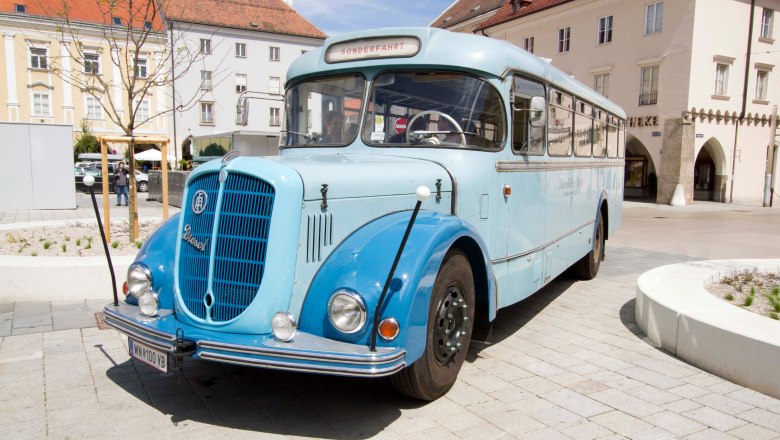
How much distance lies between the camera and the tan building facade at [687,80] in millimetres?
24281

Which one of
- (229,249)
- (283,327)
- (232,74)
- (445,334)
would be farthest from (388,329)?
(232,74)

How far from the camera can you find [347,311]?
3.34 meters

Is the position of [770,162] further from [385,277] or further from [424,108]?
[385,277]

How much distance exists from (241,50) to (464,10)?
18442mm

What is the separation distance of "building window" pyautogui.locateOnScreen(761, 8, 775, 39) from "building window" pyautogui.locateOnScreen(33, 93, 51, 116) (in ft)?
147

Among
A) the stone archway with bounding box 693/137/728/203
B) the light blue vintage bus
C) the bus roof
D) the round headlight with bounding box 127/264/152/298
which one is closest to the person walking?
the light blue vintage bus

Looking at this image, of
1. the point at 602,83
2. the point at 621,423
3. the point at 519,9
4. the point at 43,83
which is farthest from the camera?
the point at 43,83

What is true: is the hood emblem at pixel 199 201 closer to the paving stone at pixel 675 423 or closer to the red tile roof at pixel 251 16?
the paving stone at pixel 675 423

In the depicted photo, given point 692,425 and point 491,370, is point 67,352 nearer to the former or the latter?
point 491,370

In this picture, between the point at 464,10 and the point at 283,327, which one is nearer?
the point at 283,327

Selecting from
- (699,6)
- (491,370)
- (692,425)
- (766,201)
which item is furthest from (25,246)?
(766,201)

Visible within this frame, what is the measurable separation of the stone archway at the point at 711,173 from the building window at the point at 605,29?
6.64 meters

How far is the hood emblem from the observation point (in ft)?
12.2

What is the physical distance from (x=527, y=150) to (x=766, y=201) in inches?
981
